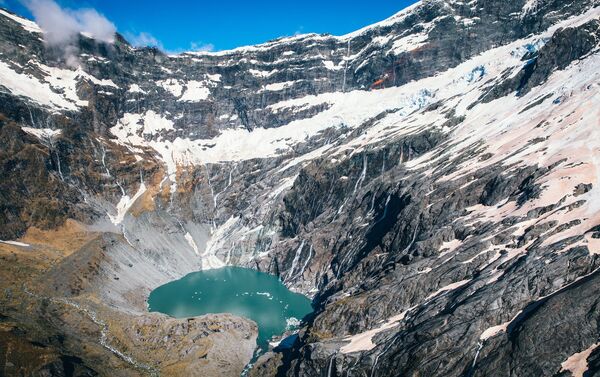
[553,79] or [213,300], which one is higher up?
[553,79]

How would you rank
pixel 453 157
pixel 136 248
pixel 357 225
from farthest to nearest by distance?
1. pixel 136 248
2. pixel 357 225
3. pixel 453 157

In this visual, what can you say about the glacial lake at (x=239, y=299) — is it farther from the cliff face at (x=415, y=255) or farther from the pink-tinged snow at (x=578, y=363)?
the pink-tinged snow at (x=578, y=363)

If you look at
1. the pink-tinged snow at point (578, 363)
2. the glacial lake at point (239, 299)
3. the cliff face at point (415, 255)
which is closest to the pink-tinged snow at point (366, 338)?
the cliff face at point (415, 255)

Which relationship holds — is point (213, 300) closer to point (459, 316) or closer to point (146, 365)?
point (146, 365)

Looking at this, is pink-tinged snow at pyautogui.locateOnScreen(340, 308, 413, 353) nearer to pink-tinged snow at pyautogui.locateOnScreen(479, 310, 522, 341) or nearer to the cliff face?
the cliff face

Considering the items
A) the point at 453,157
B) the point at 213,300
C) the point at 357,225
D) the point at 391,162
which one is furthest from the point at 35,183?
the point at 453,157

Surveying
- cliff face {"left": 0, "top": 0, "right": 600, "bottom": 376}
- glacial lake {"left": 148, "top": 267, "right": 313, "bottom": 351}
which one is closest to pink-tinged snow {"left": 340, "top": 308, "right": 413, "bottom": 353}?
cliff face {"left": 0, "top": 0, "right": 600, "bottom": 376}

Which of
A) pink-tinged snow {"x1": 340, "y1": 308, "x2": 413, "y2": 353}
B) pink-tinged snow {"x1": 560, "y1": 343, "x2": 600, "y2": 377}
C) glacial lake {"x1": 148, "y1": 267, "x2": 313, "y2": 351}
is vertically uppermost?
glacial lake {"x1": 148, "y1": 267, "x2": 313, "y2": 351}
